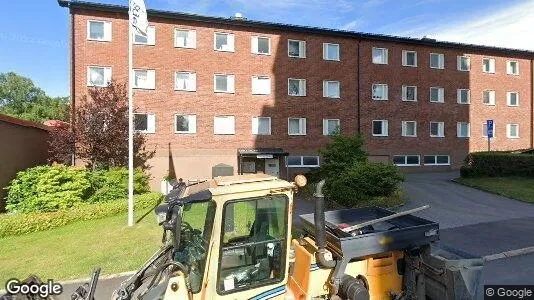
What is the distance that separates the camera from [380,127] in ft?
88.9

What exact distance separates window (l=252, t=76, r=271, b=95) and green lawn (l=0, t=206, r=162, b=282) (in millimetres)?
13647

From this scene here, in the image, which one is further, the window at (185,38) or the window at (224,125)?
the window at (224,125)

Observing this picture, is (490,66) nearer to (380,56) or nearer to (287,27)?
(380,56)

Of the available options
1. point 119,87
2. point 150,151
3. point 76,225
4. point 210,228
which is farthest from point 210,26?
point 210,228

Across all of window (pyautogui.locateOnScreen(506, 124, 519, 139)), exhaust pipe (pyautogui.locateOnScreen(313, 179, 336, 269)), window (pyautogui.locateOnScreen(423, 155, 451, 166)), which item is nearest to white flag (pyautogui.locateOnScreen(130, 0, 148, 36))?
exhaust pipe (pyautogui.locateOnScreen(313, 179, 336, 269))

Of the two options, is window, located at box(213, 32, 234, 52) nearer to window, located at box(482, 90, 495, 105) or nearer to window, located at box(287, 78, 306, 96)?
window, located at box(287, 78, 306, 96)

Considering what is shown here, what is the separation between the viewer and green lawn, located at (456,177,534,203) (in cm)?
1514

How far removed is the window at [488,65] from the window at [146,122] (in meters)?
27.8

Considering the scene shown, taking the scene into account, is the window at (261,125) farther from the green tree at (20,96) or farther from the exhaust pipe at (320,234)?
the green tree at (20,96)

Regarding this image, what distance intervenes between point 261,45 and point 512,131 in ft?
79.2

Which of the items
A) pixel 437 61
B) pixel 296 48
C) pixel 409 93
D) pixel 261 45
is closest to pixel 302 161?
pixel 296 48

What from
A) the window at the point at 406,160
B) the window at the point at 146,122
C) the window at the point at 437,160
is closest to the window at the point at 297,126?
the window at the point at 406,160

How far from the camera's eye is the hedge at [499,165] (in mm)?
19094

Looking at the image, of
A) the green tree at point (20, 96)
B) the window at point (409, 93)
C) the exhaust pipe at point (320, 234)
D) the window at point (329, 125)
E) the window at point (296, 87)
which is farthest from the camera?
the green tree at point (20, 96)
